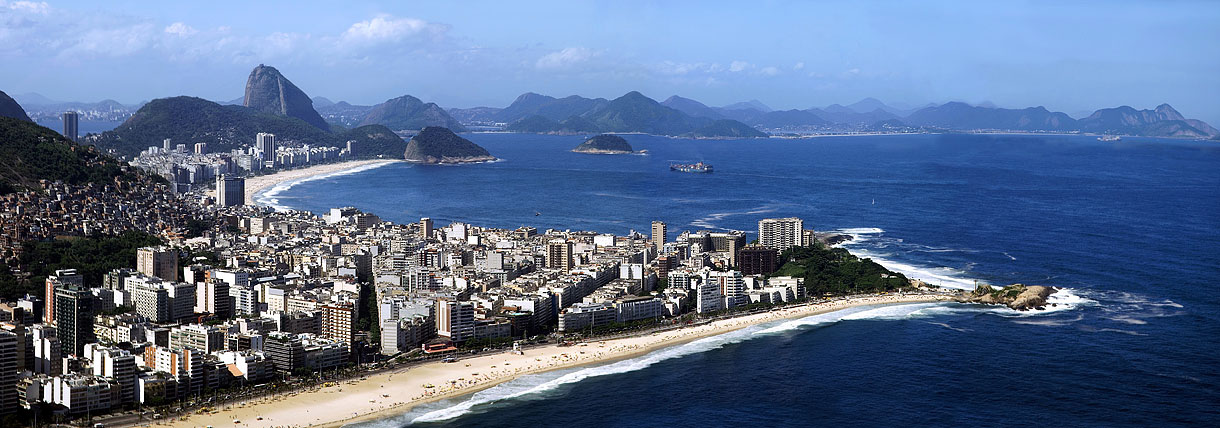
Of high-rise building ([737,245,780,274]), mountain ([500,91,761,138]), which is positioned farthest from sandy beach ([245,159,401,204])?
mountain ([500,91,761,138])

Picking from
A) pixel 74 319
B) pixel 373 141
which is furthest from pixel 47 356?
pixel 373 141

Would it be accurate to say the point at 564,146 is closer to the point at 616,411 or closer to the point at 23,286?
the point at 23,286

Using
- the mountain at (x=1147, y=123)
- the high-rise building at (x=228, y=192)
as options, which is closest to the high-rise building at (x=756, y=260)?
the high-rise building at (x=228, y=192)

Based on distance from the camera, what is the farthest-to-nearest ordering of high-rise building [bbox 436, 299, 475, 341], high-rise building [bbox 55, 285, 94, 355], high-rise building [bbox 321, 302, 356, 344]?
high-rise building [bbox 436, 299, 475, 341], high-rise building [bbox 321, 302, 356, 344], high-rise building [bbox 55, 285, 94, 355]

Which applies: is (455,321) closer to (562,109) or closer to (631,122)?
(631,122)

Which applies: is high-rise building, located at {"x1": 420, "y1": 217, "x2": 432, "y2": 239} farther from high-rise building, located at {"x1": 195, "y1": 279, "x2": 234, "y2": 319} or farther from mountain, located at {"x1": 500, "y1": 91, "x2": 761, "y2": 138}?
mountain, located at {"x1": 500, "y1": 91, "x2": 761, "y2": 138}

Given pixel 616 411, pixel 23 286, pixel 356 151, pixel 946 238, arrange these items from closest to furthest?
pixel 616 411, pixel 23 286, pixel 946 238, pixel 356 151

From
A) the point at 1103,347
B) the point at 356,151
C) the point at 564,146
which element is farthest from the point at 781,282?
the point at 564,146
